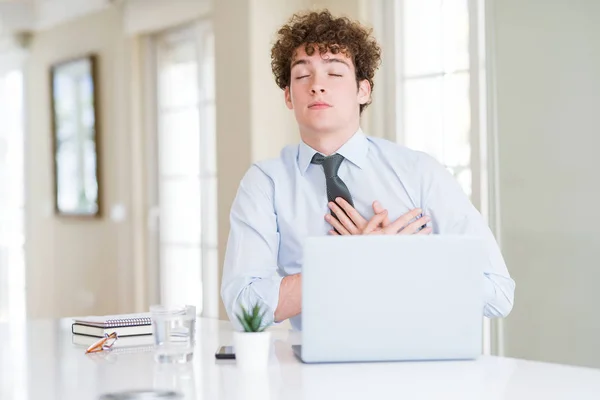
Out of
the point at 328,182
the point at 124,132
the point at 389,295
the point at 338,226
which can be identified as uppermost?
the point at 124,132

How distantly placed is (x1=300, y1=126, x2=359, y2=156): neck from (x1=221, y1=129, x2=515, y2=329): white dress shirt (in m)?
0.02

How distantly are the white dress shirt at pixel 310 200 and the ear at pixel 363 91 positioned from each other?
123 mm

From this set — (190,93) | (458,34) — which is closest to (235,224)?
(458,34)

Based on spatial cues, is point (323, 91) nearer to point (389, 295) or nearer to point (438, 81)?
point (389, 295)

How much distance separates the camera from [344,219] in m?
2.23

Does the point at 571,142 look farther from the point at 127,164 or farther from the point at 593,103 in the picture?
the point at 127,164

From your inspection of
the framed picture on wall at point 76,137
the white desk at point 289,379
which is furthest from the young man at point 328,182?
the framed picture on wall at point 76,137

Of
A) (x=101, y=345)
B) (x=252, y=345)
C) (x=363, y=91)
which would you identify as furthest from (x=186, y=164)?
(x=252, y=345)

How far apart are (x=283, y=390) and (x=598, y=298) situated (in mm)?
2046

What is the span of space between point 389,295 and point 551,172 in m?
1.87

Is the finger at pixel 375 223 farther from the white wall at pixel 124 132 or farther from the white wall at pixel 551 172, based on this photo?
the white wall at pixel 124 132

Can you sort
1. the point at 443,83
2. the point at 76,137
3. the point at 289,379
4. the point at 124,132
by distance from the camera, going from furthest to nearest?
the point at 76,137, the point at 124,132, the point at 443,83, the point at 289,379

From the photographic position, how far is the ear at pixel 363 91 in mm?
2489

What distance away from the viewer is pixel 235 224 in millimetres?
2254
